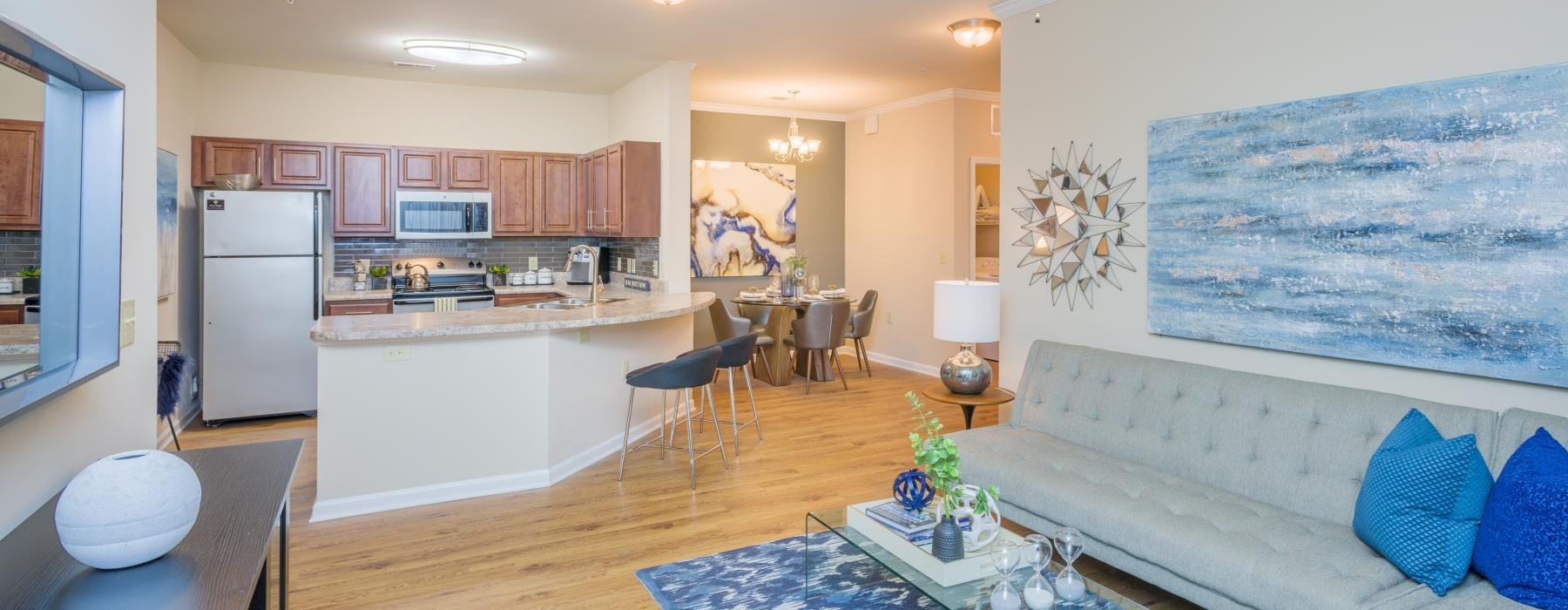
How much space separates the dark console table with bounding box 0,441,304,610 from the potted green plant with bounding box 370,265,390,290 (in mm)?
5102

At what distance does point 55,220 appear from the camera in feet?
5.36

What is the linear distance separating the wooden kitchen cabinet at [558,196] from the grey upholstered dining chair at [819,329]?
2057 millimetres

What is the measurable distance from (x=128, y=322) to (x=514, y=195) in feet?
16.6

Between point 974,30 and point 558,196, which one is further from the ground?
point 974,30

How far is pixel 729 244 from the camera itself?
27.3ft

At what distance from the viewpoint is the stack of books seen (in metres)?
2.57

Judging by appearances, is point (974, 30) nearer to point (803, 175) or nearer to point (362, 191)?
point (803, 175)

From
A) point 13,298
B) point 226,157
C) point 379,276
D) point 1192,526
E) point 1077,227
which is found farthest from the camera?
point 379,276

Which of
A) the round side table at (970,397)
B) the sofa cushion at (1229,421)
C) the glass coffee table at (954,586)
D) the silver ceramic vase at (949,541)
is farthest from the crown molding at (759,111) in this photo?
the silver ceramic vase at (949,541)

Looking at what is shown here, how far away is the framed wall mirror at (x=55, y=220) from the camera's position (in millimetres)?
1419

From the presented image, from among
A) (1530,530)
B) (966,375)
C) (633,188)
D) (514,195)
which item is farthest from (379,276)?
(1530,530)

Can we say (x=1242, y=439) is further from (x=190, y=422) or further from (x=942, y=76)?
(x=190, y=422)

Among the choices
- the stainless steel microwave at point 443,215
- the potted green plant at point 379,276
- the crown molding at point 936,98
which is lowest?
the potted green plant at point 379,276

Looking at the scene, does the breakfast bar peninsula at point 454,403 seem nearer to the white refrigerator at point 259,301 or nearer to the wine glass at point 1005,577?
the white refrigerator at point 259,301
